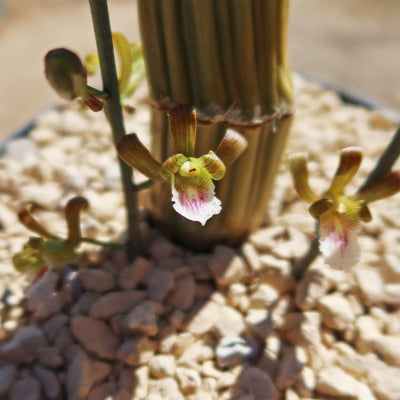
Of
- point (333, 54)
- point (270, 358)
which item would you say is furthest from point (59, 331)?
point (333, 54)

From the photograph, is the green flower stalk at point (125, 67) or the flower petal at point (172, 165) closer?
the flower petal at point (172, 165)

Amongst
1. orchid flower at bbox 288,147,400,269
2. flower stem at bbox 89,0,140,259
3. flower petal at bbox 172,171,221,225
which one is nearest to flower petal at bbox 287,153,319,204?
orchid flower at bbox 288,147,400,269

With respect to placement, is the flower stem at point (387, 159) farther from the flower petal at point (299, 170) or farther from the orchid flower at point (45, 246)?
the orchid flower at point (45, 246)

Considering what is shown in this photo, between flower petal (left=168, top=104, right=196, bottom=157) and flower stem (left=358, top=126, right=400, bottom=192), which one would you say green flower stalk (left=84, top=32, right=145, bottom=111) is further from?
flower stem (left=358, top=126, right=400, bottom=192)

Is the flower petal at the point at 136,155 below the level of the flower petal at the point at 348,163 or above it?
above

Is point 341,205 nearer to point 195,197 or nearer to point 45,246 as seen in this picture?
point 195,197

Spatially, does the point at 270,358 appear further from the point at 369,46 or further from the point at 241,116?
the point at 369,46

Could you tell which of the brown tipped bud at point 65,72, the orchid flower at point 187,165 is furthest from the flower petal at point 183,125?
the brown tipped bud at point 65,72
